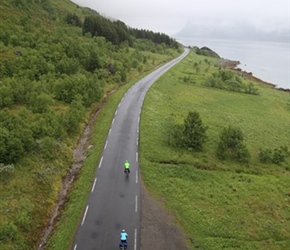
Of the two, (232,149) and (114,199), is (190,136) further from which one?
(114,199)

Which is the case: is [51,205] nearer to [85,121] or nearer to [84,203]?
[84,203]

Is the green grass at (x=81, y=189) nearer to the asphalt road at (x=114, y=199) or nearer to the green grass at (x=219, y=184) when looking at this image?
the asphalt road at (x=114, y=199)

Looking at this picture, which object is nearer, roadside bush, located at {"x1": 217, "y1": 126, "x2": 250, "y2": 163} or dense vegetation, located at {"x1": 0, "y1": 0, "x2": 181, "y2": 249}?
dense vegetation, located at {"x1": 0, "y1": 0, "x2": 181, "y2": 249}

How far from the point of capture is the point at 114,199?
107 ft

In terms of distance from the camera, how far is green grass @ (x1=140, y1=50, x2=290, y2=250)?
30234 mm

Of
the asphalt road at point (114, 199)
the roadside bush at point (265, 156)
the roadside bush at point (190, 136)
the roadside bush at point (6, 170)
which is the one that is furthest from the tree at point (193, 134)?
the roadside bush at point (6, 170)

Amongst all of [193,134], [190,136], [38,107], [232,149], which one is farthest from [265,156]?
[38,107]

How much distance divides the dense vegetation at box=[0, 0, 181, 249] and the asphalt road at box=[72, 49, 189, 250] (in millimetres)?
4022

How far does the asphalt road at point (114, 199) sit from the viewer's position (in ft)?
88.8

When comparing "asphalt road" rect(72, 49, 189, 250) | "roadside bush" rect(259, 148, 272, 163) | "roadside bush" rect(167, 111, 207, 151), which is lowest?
"asphalt road" rect(72, 49, 189, 250)

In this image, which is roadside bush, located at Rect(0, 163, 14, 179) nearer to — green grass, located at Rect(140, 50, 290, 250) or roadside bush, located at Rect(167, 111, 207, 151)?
green grass, located at Rect(140, 50, 290, 250)

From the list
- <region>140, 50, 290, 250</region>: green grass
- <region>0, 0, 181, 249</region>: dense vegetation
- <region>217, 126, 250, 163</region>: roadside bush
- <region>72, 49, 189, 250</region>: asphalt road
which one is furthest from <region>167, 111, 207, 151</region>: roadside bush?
<region>0, 0, 181, 249</region>: dense vegetation

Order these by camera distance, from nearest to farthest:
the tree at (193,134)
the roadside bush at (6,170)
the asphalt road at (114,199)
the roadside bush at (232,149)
→ the asphalt road at (114,199), the roadside bush at (6,170), the roadside bush at (232,149), the tree at (193,134)

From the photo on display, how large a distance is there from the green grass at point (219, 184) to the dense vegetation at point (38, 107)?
10.2 metres
